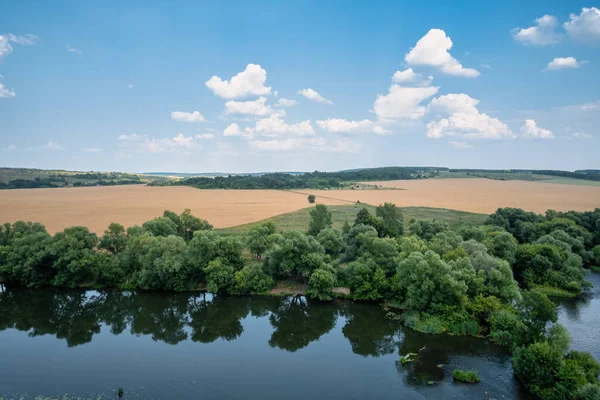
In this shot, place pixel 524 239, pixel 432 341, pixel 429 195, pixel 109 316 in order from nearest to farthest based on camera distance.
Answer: pixel 432 341, pixel 109 316, pixel 524 239, pixel 429 195

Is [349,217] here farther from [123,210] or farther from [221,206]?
[123,210]

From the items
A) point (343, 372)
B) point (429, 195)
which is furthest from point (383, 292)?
point (429, 195)

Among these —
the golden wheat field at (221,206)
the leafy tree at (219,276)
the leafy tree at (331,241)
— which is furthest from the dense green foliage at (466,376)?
the golden wheat field at (221,206)

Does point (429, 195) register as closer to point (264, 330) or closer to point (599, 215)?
point (599, 215)

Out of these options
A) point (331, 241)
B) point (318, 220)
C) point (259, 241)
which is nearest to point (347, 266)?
point (331, 241)

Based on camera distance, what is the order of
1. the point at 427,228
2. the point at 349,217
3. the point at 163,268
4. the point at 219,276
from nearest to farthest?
the point at 219,276 → the point at 163,268 → the point at 427,228 → the point at 349,217

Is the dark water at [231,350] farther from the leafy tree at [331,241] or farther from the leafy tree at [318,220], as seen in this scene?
the leafy tree at [318,220]
